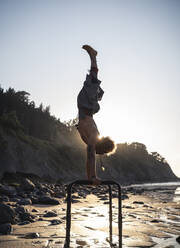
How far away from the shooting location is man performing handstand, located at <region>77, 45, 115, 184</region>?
3.00m

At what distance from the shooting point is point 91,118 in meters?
3.25

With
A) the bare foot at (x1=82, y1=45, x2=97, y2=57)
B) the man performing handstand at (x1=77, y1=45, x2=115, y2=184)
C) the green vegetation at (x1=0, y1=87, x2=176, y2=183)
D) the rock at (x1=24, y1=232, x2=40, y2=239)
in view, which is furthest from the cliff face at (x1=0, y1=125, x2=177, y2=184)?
the bare foot at (x1=82, y1=45, x2=97, y2=57)

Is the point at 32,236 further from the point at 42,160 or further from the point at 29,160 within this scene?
the point at 42,160

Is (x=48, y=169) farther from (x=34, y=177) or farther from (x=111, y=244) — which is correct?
(x=111, y=244)

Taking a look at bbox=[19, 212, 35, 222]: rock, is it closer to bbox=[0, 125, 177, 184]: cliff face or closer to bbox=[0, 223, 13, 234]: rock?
bbox=[0, 223, 13, 234]: rock

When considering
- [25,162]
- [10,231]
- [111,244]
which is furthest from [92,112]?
[25,162]

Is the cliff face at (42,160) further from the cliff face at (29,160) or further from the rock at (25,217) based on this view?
the rock at (25,217)

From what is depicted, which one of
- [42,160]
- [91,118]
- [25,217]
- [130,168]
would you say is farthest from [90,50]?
[130,168]

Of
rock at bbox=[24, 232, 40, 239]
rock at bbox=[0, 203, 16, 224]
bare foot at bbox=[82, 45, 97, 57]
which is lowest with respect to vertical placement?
rock at bbox=[24, 232, 40, 239]

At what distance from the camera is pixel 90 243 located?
3861mm

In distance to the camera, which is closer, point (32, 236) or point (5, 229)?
point (32, 236)

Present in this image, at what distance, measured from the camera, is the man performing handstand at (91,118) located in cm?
300

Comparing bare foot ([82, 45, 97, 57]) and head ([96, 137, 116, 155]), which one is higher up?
bare foot ([82, 45, 97, 57])

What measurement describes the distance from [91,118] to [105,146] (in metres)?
0.45
